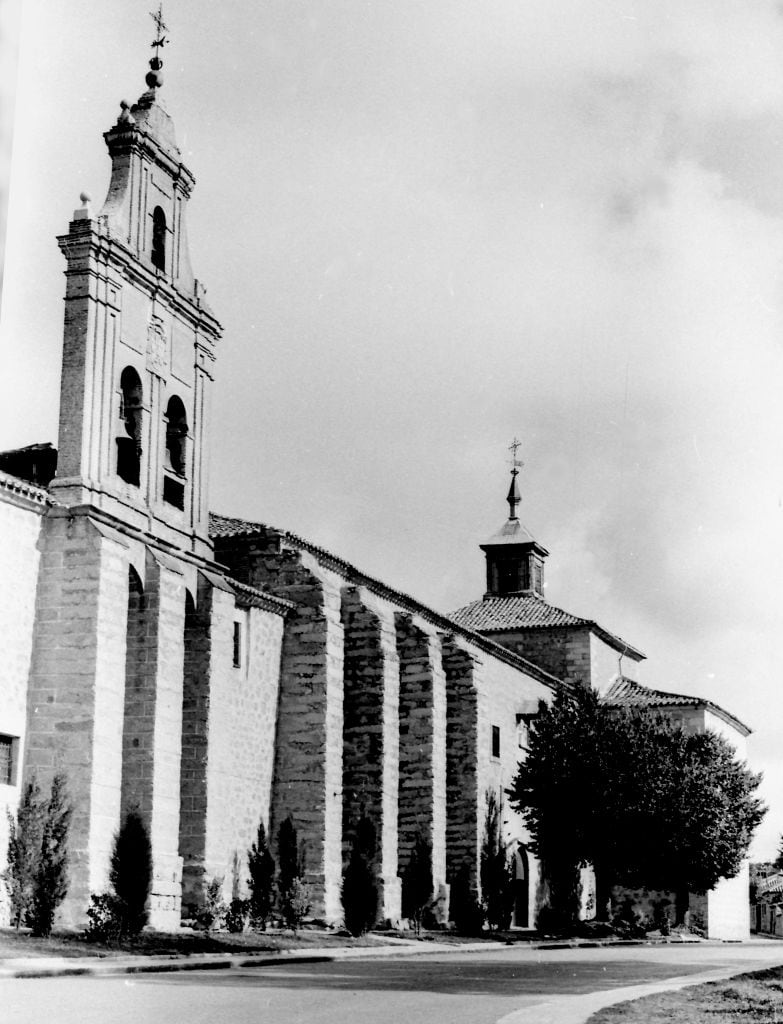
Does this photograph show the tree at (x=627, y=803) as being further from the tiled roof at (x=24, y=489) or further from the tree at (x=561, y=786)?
the tiled roof at (x=24, y=489)

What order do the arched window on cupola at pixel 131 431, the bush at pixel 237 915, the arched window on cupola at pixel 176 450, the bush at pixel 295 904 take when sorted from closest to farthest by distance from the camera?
1. the bush at pixel 237 915
2. the bush at pixel 295 904
3. the arched window on cupola at pixel 131 431
4. the arched window on cupola at pixel 176 450

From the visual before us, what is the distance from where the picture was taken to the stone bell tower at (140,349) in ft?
83.9

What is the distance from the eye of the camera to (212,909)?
25.7 meters

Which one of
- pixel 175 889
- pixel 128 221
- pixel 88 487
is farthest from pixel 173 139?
pixel 175 889

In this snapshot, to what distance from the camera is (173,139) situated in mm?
29234

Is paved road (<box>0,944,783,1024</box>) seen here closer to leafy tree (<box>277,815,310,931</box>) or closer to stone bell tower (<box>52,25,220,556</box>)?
leafy tree (<box>277,815,310,931</box>)

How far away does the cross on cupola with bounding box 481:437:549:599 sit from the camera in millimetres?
58000

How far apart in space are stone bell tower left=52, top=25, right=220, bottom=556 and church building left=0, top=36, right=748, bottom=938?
0.05 m

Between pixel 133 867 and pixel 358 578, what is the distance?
1458 cm

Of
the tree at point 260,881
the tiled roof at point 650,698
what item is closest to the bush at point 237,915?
the tree at point 260,881

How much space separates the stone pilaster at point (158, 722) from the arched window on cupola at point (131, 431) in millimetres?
1936

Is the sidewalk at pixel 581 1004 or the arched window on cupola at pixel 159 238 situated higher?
the arched window on cupola at pixel 159 238

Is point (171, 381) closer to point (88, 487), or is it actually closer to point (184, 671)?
point (88, 487)

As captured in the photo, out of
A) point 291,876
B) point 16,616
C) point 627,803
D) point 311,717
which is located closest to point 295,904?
point 291,876
